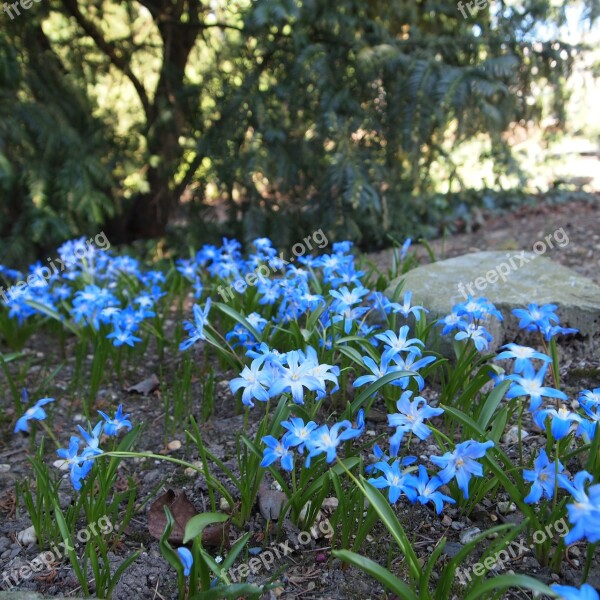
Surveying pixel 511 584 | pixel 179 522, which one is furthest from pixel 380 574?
pixel 179 522

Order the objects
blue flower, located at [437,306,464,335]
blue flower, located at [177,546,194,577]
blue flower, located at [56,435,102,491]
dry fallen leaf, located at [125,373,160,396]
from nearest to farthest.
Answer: blue flower, located at [177,546,194,577] < blue flower, located at [56,435,102,491] < blue flower, located at [437,306,464,335] < dry fallen leaf, located at [125,373,160,396]

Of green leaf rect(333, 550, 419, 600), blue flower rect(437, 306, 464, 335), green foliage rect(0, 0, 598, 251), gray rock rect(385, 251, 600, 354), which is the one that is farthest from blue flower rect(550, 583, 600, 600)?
green foliage rect(0, 0, 598, 251)

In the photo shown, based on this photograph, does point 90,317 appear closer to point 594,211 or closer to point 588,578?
point 588,578

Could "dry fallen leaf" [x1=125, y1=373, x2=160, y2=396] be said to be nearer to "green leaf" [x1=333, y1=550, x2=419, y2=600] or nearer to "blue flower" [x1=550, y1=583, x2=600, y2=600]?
"green leaf" [x1=333, y1=550, x2=419, y2=600]

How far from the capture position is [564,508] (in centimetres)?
148

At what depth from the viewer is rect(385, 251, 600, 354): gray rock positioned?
2586 millimetres

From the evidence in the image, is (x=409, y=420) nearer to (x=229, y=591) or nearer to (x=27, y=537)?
(x=229, y=591)

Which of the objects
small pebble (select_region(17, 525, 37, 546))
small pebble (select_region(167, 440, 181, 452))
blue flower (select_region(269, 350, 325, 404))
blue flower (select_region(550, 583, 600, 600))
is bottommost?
small pebble (select_region(167, 440, 181, 452))

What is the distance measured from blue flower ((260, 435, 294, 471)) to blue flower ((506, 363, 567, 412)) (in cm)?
56

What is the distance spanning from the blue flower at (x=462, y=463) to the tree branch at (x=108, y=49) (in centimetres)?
411

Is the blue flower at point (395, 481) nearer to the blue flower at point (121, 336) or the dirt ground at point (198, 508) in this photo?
the dirt ground at point (198, 508)

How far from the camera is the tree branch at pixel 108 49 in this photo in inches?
173

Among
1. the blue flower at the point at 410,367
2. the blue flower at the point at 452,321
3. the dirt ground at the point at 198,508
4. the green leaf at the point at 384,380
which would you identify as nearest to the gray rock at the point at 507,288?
the dirt ground at the point at 198,508

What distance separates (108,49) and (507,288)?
3.48 m
